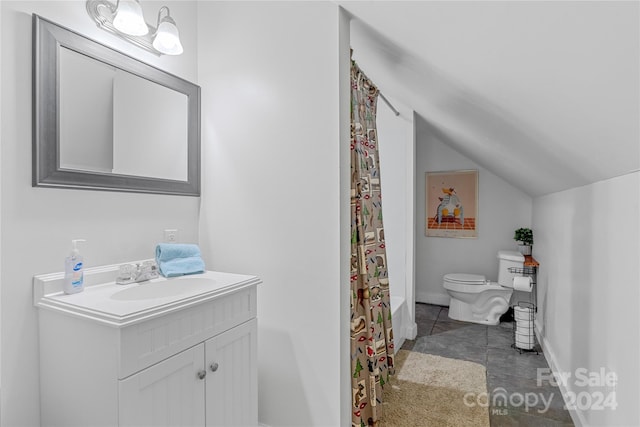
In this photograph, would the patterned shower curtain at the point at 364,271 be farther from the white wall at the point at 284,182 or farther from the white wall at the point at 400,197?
the white wall at the point at 400,197

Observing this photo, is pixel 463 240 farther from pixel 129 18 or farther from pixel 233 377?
pixel 129 18

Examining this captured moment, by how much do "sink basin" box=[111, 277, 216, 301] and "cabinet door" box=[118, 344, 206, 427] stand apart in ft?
0.90

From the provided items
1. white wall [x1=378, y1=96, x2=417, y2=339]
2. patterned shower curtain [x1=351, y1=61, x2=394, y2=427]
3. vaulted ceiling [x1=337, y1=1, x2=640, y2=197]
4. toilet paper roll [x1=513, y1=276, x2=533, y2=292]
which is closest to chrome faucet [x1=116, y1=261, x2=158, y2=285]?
patterned shower curtain [x1=351, y1=61, x2=394, y2=427]

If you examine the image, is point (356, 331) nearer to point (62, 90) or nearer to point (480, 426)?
point (480, 426)

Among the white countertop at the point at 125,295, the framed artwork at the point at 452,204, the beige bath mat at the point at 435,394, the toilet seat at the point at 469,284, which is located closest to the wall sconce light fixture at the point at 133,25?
the white countertop at the point at 125,295

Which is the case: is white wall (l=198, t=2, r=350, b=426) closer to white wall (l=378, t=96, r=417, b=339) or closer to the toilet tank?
white wall (l=378, t=96, r=417, b=339)

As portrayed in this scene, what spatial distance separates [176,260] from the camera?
1.63m

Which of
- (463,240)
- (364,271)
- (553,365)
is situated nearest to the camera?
(364,271)

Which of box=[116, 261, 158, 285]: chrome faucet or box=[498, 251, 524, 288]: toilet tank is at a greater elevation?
box=[116, 261, 158, 285]: chrome faucet

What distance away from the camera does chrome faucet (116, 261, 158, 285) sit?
1.45 meters

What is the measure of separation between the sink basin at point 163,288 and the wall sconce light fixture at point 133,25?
1.12m

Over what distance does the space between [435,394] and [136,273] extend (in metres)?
1.93

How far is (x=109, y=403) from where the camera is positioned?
1022 mm

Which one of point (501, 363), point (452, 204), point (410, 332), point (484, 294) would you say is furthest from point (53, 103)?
point (452, 204)
